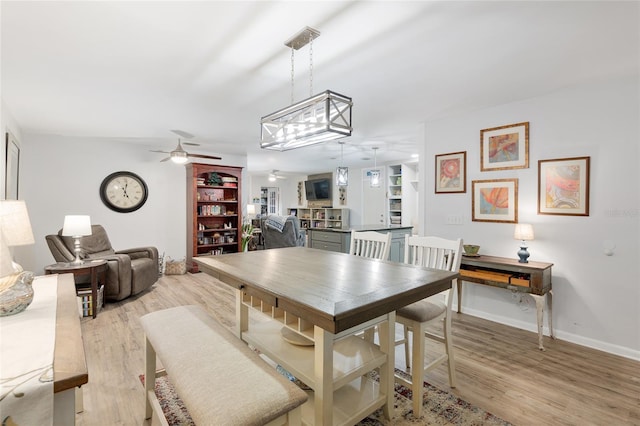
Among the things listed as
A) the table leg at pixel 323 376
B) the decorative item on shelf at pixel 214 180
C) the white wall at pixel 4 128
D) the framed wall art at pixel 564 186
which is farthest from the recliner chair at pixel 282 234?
the table leg at pixel 323 376

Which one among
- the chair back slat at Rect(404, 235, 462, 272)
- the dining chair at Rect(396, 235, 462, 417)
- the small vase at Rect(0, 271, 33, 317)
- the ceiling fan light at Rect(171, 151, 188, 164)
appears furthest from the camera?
the ceiling fan light at Rect(171, 151, 188, 164)

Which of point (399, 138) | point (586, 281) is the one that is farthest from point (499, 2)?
point (399, 138)

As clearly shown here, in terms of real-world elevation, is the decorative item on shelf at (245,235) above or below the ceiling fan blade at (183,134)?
below

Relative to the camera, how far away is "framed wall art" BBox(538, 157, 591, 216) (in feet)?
9.44

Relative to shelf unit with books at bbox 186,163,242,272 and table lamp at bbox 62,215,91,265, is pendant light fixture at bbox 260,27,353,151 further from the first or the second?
shelf unit with books at bbox 186,163,242,272

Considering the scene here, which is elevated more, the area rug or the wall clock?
the wall clock

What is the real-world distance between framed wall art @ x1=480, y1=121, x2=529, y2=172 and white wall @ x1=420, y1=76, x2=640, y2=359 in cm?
6

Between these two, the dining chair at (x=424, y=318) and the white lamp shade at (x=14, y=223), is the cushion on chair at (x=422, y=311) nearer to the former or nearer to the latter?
the dining chair at (x=424, y=318)

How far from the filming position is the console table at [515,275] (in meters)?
2.81

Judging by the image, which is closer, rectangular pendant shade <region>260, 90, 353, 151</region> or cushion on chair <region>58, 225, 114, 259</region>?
rectangular pendant shade <region>260, 90, 353, 151</region>

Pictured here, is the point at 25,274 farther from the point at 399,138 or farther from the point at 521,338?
the point at 399,138

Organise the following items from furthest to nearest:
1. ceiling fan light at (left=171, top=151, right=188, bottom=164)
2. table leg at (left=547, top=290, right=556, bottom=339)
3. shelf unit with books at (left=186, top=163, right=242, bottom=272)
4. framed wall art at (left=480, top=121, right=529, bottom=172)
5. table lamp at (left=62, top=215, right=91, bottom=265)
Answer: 1. shelf unit with books at (left=186, top=163, right=242, bottom=272)
2. ceiling fan light at (left=171, top=151, right=188, bottom=164)
3. table lamp at (left=62, top=215, right=91, bottom=265)
4. framed wall art at (left=480, top=121, right=529, bottom=172)
5. table leg at (left=547, top=290, right=556, bottom=339)

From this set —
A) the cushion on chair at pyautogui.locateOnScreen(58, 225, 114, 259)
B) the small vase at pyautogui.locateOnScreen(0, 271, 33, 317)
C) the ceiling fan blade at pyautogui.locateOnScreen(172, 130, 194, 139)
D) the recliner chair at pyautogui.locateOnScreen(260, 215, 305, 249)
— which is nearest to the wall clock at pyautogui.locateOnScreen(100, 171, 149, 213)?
the cushion on chair at pyautogui.locateOnScreen(58, 225, 114, 259)

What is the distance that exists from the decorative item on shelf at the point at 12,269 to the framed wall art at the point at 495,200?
3.90 meters
